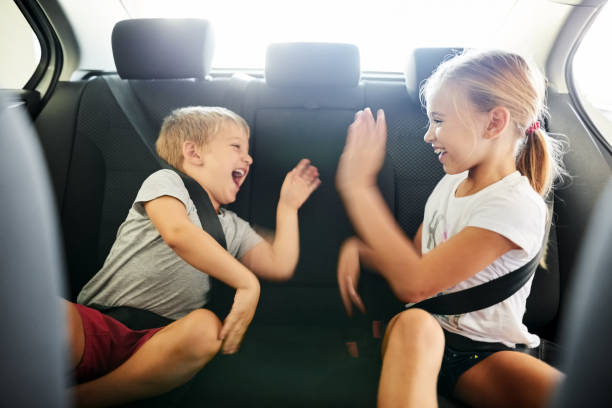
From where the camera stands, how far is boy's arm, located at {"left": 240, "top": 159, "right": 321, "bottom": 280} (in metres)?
0.78

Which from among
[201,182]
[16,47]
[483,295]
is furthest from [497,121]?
[16,47]

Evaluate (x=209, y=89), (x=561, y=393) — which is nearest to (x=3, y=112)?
(x=561, y=393)

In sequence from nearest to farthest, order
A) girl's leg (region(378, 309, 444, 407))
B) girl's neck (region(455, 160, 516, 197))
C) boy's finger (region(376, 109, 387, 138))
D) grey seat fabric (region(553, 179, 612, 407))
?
1. grey seat fabric (region(553, 179, 612, 407))
2. girl's leg (region(378, 309, 444, 407))
3. girl's neck (region(455, 160, 516, 197))
4. boy's finger (region(376, 109, 387, 138))

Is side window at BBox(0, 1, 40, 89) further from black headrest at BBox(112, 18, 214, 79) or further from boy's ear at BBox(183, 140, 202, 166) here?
boy's ear at BBox(183, 140, 202, 166)

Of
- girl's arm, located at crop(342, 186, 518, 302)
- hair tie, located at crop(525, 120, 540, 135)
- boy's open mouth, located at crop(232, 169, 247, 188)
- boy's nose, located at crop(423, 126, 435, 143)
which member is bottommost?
girl's arm, located at crop(342, 186, 518, 302)

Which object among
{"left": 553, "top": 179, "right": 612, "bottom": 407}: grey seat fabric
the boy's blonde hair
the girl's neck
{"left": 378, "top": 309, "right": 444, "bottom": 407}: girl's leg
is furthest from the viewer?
the boy's blonde hair

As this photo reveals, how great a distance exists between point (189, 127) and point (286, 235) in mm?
281

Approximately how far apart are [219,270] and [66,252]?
0.33 m

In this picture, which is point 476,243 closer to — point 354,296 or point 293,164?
point 354,296

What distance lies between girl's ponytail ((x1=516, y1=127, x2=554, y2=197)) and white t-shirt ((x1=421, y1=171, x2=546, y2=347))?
0.07 feet

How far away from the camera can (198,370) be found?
63cm

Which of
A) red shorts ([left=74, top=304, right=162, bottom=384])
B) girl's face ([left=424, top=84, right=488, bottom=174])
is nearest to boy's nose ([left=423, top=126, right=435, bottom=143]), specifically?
girl's face ([left=424, top=84, right=488, bottom=174])

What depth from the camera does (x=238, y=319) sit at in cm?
68

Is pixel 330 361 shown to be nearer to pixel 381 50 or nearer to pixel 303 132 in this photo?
pixel 303 132
